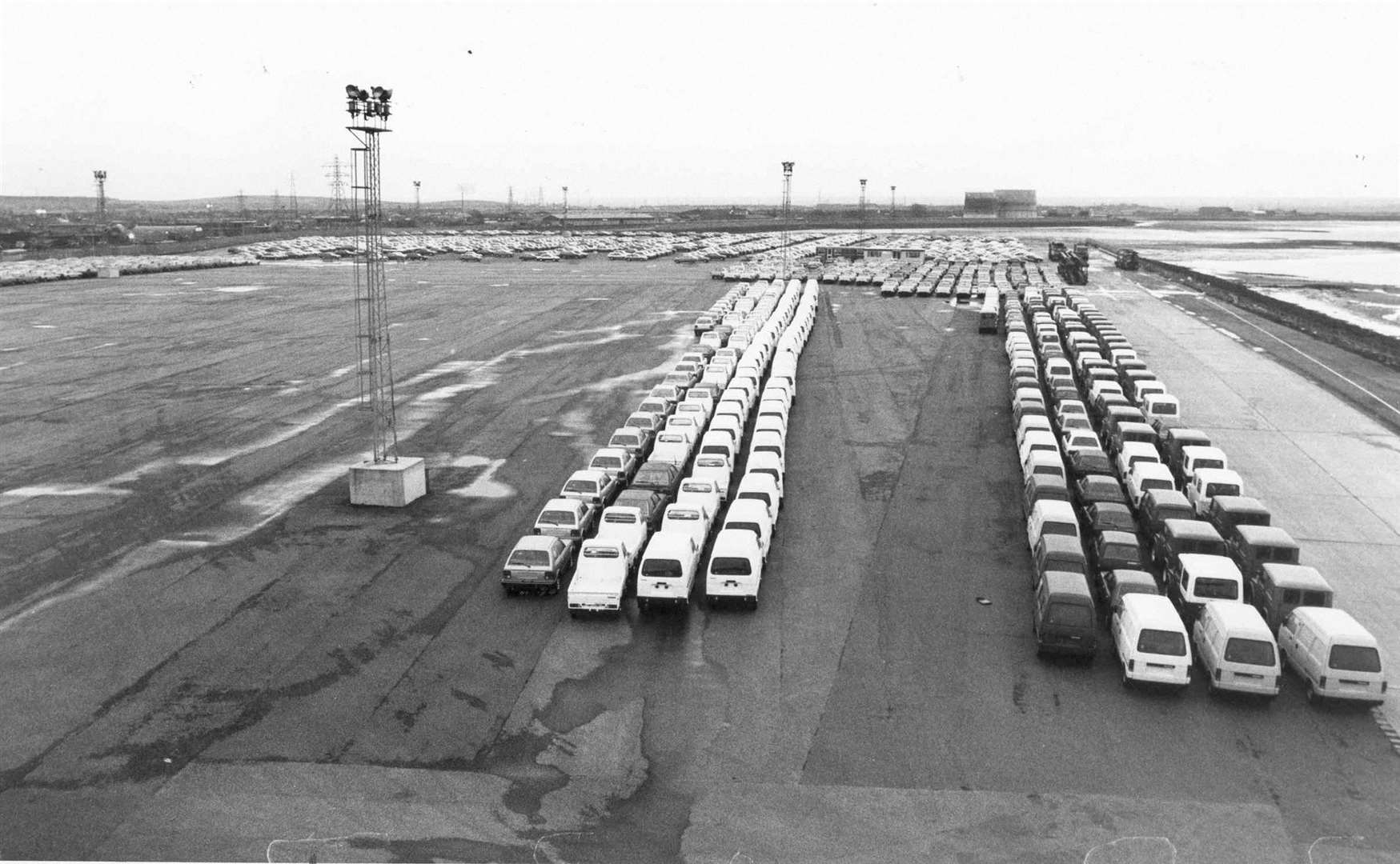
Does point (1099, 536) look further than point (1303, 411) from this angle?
No

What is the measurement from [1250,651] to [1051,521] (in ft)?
20.7

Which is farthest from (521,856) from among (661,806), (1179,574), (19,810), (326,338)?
(326,338)

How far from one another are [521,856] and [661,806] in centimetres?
198

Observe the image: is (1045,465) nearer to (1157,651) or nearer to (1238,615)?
(1238,615)

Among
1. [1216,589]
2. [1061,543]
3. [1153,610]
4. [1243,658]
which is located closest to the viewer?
[1243,658]

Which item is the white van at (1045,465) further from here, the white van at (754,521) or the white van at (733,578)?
the white van at (733,578)

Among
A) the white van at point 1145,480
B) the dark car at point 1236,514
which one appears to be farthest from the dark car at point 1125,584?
the white van at point 1145,480

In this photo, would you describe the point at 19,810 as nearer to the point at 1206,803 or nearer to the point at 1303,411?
the point at 1206,803

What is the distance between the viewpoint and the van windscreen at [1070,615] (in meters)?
18.1

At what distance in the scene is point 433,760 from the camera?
49.1 ft

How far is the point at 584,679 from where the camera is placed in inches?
696

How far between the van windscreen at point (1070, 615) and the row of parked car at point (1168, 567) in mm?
19

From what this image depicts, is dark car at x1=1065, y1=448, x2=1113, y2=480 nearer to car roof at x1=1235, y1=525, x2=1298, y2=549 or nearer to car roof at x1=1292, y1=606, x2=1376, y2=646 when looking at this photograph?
car roof at x1=1235, y1=525, x2=1298, y2=549

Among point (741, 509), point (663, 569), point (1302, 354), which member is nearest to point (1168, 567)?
point (741, 509)
